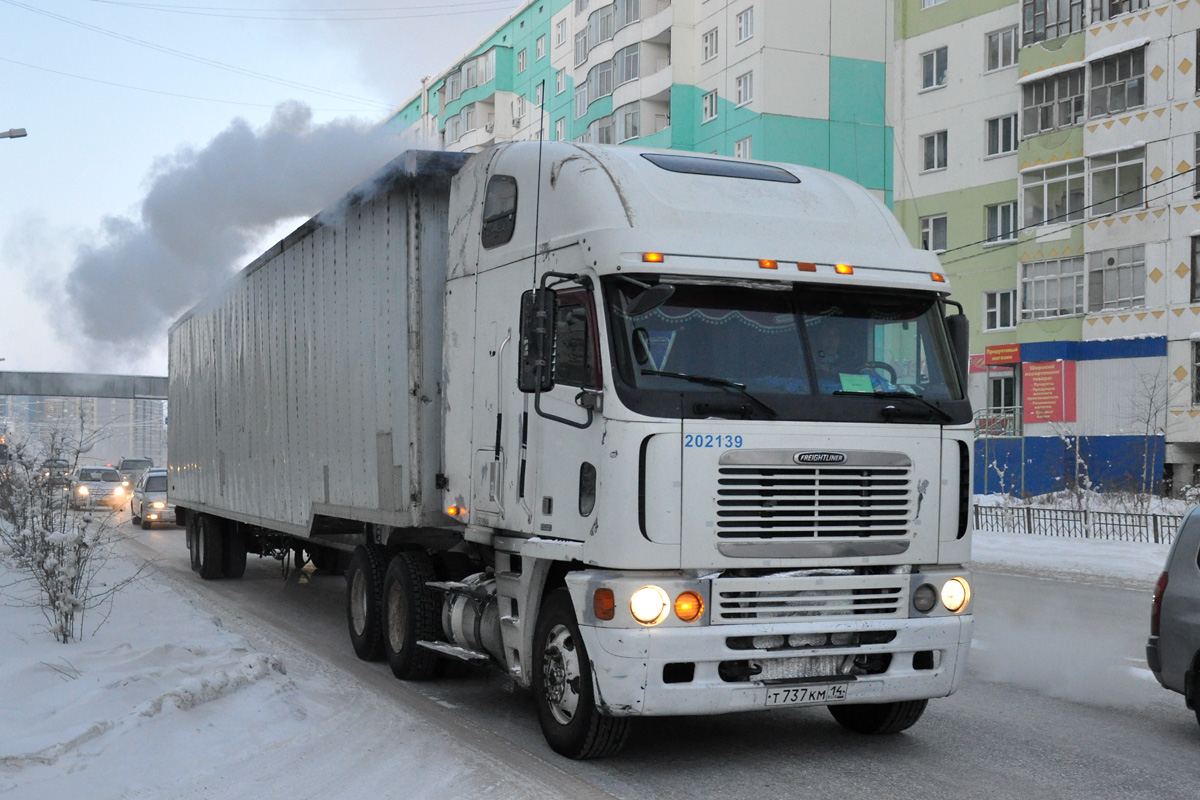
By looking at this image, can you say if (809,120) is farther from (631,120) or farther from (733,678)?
(733,678)

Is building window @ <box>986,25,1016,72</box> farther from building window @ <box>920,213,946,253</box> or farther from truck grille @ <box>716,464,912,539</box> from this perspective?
truck grille @ <box>716,464,912,539</box>

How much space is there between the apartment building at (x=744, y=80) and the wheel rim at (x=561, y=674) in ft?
114

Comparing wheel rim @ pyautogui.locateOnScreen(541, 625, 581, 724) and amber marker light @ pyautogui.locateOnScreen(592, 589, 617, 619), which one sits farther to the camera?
wheel rim @ pyautogui.locateOnScreen(541, 625, 581, 724)

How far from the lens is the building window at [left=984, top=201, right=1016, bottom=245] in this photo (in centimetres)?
4150

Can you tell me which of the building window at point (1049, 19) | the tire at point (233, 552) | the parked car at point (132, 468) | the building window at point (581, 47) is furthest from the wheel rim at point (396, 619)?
the building window at point (581, 47)

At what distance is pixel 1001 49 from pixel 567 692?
130ft

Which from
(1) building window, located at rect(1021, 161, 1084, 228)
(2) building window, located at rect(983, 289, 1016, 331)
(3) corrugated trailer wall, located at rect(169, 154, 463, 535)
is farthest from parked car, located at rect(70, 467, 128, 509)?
(1) building window, located at rect(1021, 161, 1084, 228)

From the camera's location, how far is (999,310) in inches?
1655

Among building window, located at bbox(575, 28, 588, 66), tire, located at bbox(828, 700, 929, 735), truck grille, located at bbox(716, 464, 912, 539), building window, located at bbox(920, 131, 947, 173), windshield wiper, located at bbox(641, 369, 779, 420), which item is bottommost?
tire, located at bbox(828, 700, 929, 735)

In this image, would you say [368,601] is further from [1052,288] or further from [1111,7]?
[1111,7]

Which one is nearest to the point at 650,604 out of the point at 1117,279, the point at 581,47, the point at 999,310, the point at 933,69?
the point at 1117,279

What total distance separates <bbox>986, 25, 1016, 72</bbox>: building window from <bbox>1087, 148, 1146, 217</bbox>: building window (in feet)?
18.3

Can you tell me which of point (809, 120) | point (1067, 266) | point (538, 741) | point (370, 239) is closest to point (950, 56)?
point (809, 120)

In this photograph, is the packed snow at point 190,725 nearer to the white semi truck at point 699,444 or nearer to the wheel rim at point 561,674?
the wheel rim at point 561,674
